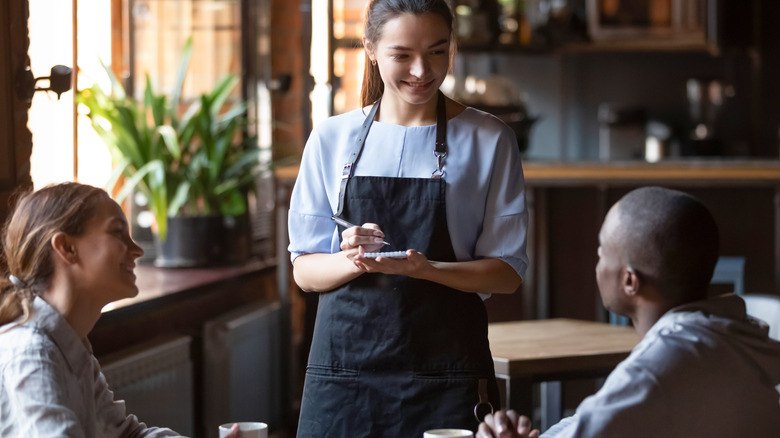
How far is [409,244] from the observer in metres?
1.88

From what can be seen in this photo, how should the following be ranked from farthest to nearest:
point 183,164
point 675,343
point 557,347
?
point 183,164 → point 557,347 → point 675,343

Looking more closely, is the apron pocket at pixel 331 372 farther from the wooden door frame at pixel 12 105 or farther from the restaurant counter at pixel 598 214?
the restaurant counter at pixel 598 214

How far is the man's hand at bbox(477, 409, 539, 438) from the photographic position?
1.47 metres

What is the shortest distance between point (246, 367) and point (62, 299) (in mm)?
2554

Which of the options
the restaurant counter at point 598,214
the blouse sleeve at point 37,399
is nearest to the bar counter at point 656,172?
the restaurant counter at point 598,214

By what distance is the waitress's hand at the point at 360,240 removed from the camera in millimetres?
1746

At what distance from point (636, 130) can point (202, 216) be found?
3.35 meters

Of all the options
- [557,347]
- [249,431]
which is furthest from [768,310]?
[249,431]

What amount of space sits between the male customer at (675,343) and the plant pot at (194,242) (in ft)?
8.47

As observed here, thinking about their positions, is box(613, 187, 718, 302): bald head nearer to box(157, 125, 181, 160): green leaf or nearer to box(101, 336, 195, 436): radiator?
box(101, 336, 195, 436): radiator

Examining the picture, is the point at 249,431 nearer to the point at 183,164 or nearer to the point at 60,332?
the point at 60,332

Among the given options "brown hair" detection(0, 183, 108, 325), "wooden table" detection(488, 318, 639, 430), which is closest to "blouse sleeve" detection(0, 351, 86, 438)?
"brown hair" detection(0, 183, 108, 325)

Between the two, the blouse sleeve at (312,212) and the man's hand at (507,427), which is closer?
the man's hand at (507,427)

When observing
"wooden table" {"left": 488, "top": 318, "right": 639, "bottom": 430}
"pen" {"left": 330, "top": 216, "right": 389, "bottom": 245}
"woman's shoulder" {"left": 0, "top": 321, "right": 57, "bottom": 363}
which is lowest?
"wooden table" {"left": 488, "top": 318, "right": 639, "bottom": 430}
